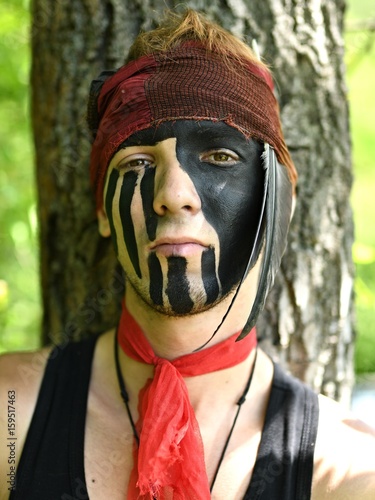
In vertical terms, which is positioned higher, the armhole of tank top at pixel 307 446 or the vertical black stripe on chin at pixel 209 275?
the vertical black stripe on chin at pixel 209 275

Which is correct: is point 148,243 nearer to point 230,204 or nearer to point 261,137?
point 230,204

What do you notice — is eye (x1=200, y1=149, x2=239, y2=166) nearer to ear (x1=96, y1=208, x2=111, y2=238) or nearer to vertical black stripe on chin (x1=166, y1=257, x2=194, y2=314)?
vertical black stripe on chin (x1=166, y1=257, x2=194, y2=314)

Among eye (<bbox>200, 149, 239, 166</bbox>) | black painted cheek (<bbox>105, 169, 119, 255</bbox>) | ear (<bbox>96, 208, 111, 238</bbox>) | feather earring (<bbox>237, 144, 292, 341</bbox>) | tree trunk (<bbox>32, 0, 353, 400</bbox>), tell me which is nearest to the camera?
feather earring (<bbox>237, 144, 292, 341</bbox>)

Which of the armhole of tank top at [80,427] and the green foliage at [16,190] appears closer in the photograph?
the armhole of tank top at [80,427]

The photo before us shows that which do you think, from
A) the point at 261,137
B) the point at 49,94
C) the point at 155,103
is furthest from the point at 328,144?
the point at 49,94

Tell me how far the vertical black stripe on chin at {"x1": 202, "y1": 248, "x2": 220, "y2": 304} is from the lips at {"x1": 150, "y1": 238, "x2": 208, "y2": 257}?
0.09 ft

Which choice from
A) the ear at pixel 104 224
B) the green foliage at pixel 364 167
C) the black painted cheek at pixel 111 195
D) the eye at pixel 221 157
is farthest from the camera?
the green foliage at pixel 364 167

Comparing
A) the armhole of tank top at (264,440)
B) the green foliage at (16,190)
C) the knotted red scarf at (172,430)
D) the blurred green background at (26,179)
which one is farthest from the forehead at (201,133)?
the green foliage at (16,190)

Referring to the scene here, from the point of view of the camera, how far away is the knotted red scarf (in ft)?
6.82

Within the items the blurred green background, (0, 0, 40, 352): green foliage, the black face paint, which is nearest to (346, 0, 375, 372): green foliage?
the blurred green background

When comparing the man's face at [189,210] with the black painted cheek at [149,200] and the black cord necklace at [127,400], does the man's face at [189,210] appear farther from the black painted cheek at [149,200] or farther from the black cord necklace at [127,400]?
the black cord necklace at [127,400]

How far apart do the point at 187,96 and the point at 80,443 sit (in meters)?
1.23

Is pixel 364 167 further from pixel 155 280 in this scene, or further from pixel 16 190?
pixel 155 280

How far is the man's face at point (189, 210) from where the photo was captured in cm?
210
